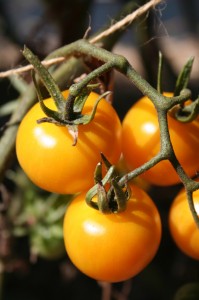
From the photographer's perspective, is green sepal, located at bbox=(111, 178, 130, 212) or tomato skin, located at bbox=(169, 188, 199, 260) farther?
tomato skin, located at bbox=(169, 188, 199, 260)

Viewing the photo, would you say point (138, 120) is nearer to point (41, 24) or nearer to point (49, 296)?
point (41, 24)

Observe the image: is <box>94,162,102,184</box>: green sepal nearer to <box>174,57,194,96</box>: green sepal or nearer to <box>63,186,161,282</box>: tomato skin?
<box>63,186,161,282</box>: tomato skin

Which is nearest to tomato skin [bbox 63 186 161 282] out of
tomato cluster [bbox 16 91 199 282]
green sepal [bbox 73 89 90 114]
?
tomato cluster [bbox 16 91 199 282]

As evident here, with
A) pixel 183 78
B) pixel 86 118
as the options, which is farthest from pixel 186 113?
pixel 86 118

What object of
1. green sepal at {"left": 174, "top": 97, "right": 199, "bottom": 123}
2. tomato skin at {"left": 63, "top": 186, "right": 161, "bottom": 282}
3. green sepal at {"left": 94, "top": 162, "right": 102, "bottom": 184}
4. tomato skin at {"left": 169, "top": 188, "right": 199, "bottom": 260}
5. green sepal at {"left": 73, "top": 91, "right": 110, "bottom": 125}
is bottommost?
tomato skin at {"left": 169, "top": 188, "right": 199, "bottom": 260}

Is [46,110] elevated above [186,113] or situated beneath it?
elevated above

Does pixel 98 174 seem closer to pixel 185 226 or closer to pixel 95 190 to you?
pixel 95 190

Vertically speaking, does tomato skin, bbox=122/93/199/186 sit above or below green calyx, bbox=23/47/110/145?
below
